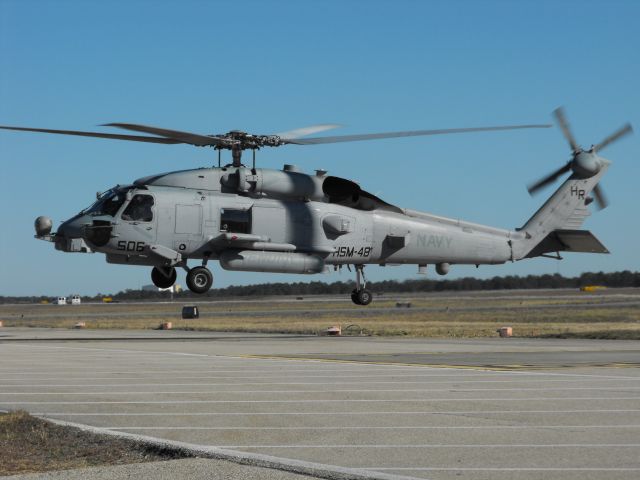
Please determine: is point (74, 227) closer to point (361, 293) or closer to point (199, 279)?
point (199, 279)

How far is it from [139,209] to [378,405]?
57.6 feet

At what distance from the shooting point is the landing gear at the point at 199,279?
30.2 metres

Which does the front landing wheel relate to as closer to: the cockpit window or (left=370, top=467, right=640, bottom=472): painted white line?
the cockpit window

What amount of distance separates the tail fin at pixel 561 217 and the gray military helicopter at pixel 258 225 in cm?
113

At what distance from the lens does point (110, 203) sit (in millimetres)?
28531

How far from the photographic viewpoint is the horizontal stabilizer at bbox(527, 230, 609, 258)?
120ft

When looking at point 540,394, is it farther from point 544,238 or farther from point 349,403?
point 544,238

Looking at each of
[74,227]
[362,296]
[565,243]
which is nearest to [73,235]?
[74,227]

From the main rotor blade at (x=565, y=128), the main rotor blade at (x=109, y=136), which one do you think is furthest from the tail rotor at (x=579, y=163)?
the main rotor blade at (x=109, y=136)

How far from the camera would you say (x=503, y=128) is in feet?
92.3

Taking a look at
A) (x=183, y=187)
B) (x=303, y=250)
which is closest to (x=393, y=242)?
(x=303, y=250)

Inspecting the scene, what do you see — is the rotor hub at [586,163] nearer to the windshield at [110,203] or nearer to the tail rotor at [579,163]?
the tail rotor at [579,163]

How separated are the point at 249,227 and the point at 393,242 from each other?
6.11m

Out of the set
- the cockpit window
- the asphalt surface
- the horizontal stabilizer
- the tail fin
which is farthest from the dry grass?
the horizontal stabilizer
